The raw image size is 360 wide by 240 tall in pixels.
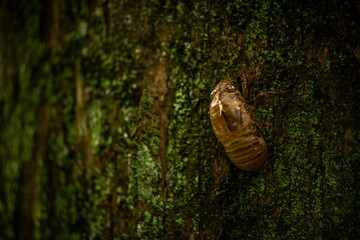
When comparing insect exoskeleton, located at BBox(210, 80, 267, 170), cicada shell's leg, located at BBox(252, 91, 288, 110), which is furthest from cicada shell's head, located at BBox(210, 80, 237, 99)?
cicada shell's leg, located at BBox(252, 91, 288, 110)

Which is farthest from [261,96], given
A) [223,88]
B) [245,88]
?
[223,88]

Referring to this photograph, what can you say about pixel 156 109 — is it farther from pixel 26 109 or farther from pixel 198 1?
pixel 26 109

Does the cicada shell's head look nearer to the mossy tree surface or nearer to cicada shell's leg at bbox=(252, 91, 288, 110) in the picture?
the mossy tree surface

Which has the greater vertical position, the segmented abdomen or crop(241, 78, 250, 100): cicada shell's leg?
crop(241, 78, 250, 100): cicada shell's leg

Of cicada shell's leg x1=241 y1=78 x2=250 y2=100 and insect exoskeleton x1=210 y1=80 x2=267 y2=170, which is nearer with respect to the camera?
insect exoskeleton x1=210 y1=80 x2=267 y2=170

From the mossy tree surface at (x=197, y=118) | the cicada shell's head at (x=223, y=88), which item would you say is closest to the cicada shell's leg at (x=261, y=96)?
the mossy tree surface at (x=197, y=118)

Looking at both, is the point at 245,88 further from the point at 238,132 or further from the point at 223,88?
the point at 238,132

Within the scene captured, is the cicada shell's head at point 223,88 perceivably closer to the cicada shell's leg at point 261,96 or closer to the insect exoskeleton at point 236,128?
the insect exoskeleton at point 236,128
